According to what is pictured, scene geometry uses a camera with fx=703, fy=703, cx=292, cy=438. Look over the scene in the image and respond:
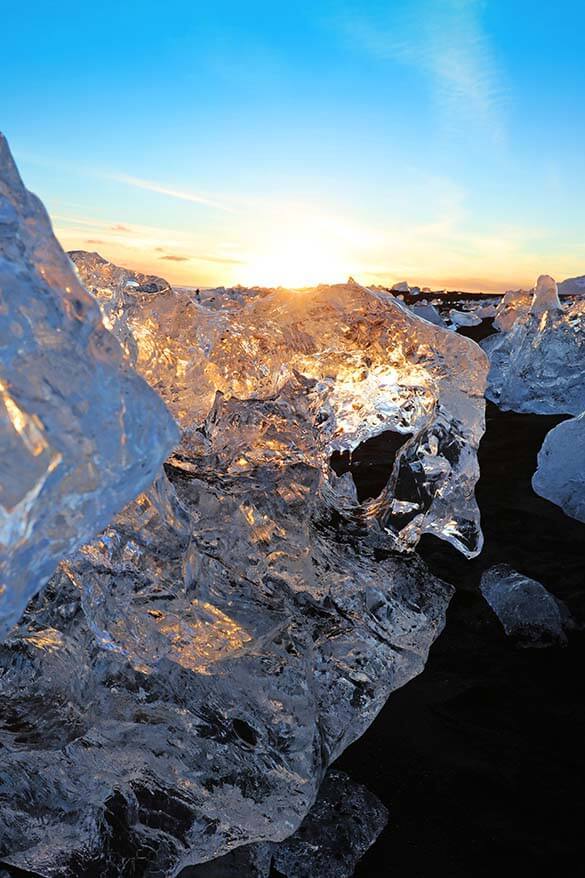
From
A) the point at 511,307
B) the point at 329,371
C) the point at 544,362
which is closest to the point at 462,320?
the point at 511,307

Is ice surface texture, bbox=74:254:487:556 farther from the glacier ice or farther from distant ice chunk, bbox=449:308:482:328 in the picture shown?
distant ice chunk, bbox=449:308:482:328

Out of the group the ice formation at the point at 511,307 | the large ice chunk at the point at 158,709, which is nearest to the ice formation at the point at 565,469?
the large ice chunk at the point at 158,709

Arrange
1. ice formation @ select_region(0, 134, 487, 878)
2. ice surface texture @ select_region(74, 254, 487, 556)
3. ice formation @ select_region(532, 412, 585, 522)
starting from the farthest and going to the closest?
ice formation @ select_region(532, 412, 585, 522)
ice surface texture @ select_region(74, 254, 487, 556)
ice formation @ select_region(0, 134, 487, 878)

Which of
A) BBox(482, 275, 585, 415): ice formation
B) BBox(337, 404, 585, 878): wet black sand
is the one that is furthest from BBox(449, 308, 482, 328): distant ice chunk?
BBox(337, 404, 585, 878): wet black sand

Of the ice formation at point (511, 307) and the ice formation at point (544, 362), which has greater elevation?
the ice formation at point (511, 307)

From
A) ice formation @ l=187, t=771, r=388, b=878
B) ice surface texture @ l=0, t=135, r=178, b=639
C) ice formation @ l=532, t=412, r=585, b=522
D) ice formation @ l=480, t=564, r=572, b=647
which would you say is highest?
ice surface texture @ l=0, t=135, r=178, b=639

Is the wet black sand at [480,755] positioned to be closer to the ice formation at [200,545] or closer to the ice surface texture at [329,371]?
the ice formation at [200,545]

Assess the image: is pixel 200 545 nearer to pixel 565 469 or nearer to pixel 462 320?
pixel 565 469
